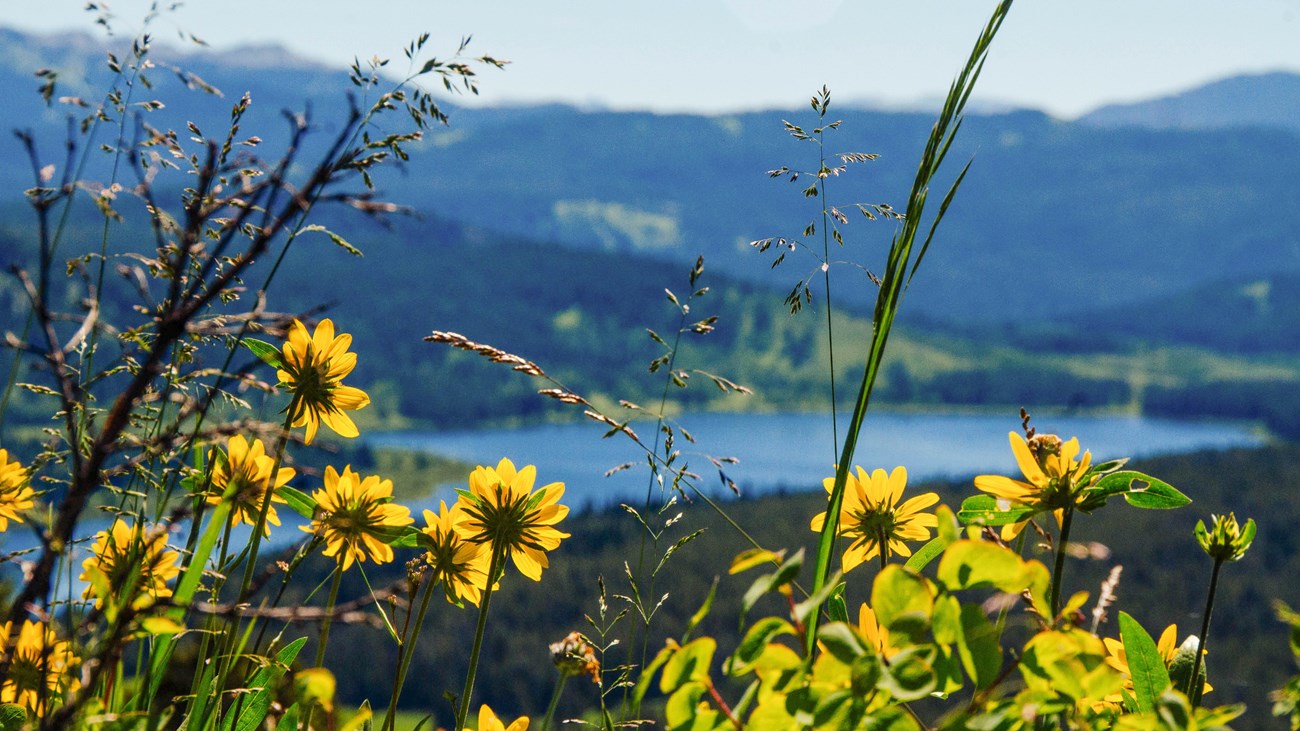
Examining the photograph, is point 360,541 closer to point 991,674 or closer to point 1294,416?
point 991,674

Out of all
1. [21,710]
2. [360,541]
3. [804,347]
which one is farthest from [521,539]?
[804,347]

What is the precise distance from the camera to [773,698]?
809 mm

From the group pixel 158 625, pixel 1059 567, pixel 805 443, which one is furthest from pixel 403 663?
→ pixel 805 443

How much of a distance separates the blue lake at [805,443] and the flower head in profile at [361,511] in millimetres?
95918

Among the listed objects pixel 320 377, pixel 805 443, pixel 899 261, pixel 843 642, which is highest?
pixel 899 261

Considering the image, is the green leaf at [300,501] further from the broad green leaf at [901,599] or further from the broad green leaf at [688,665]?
the broad green leaf at [901,599]

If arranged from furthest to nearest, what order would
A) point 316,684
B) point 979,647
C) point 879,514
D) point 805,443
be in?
point 805,443 → point 879,514 → point 979,647 → point 316,684

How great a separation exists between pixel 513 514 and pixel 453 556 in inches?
5.4

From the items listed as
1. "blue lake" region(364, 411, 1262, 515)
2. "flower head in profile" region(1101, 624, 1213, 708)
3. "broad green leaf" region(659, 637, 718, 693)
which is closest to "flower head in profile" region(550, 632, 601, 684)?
"broad green leaf" region(659, 637, 718, 693)

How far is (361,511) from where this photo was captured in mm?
1373

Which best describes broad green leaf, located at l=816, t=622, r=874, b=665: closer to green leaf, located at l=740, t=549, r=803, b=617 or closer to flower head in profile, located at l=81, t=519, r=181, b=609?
green leaf, located at l=740, t=549, r=803, b=617

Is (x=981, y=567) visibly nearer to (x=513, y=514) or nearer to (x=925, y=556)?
(x=925, y=556)

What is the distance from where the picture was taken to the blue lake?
110625 millimetres

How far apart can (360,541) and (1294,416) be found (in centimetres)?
16453
